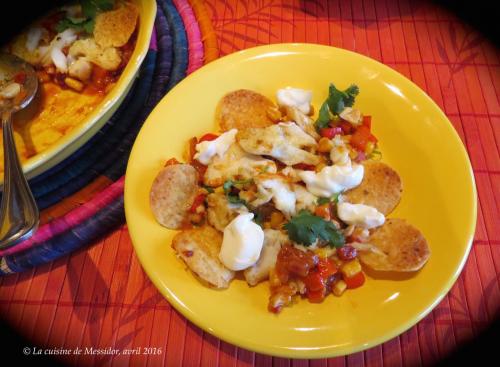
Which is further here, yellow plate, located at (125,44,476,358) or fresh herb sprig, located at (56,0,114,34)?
fresh herb sprig, located at (56,0,114,34)

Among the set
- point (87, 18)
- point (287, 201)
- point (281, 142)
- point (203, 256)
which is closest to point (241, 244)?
point (203, 256)

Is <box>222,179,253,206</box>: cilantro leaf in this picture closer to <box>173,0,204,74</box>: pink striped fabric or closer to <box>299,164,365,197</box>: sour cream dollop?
<box>299,164,365,197</box>: sour cream dollop

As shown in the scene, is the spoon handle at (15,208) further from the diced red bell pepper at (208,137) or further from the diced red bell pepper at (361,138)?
the diced red bell pepper at (361,138)

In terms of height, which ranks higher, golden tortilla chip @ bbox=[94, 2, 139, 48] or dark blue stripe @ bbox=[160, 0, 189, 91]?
golden tortilla chip @ bbox=[94, 2, 139, 48]

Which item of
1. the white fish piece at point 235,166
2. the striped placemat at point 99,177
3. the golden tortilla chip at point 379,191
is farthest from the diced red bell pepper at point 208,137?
the golden tortilla chip at point 379,191

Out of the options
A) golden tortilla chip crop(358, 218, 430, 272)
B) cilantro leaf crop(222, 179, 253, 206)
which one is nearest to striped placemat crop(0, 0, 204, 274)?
cilantro leaf crop(222, 179, 253, 206)

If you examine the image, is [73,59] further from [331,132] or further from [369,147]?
[369,147]

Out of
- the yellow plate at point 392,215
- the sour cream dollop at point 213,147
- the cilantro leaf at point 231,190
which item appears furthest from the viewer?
the sour cream dollop at point 213,147
